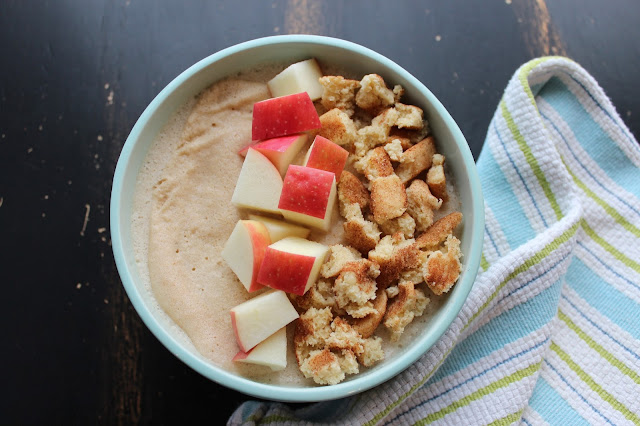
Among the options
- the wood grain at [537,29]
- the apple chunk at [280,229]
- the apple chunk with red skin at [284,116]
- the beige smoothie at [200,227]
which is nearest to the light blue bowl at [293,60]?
the beige smoothie at [200,227]

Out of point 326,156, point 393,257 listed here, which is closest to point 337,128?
point 326,156

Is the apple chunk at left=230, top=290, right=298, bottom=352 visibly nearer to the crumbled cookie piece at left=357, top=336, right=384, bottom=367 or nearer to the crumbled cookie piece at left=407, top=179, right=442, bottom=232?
the crumbled cookie piece at left=357, top=336, right=384, bottom=367

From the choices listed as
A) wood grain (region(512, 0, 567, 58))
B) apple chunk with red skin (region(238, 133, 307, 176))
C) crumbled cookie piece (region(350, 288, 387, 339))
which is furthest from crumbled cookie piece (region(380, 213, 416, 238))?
wood grain (region(512, 0, 567, 58))

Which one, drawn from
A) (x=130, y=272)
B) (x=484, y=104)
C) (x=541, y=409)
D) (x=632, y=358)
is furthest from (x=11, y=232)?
(x=632, y=358)

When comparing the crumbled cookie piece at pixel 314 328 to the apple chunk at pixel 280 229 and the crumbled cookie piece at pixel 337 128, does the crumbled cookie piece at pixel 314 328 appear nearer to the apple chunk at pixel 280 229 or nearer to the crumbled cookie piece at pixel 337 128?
the apple chunk at pixel 280 229

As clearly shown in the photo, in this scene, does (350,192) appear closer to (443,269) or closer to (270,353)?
(443,269)
